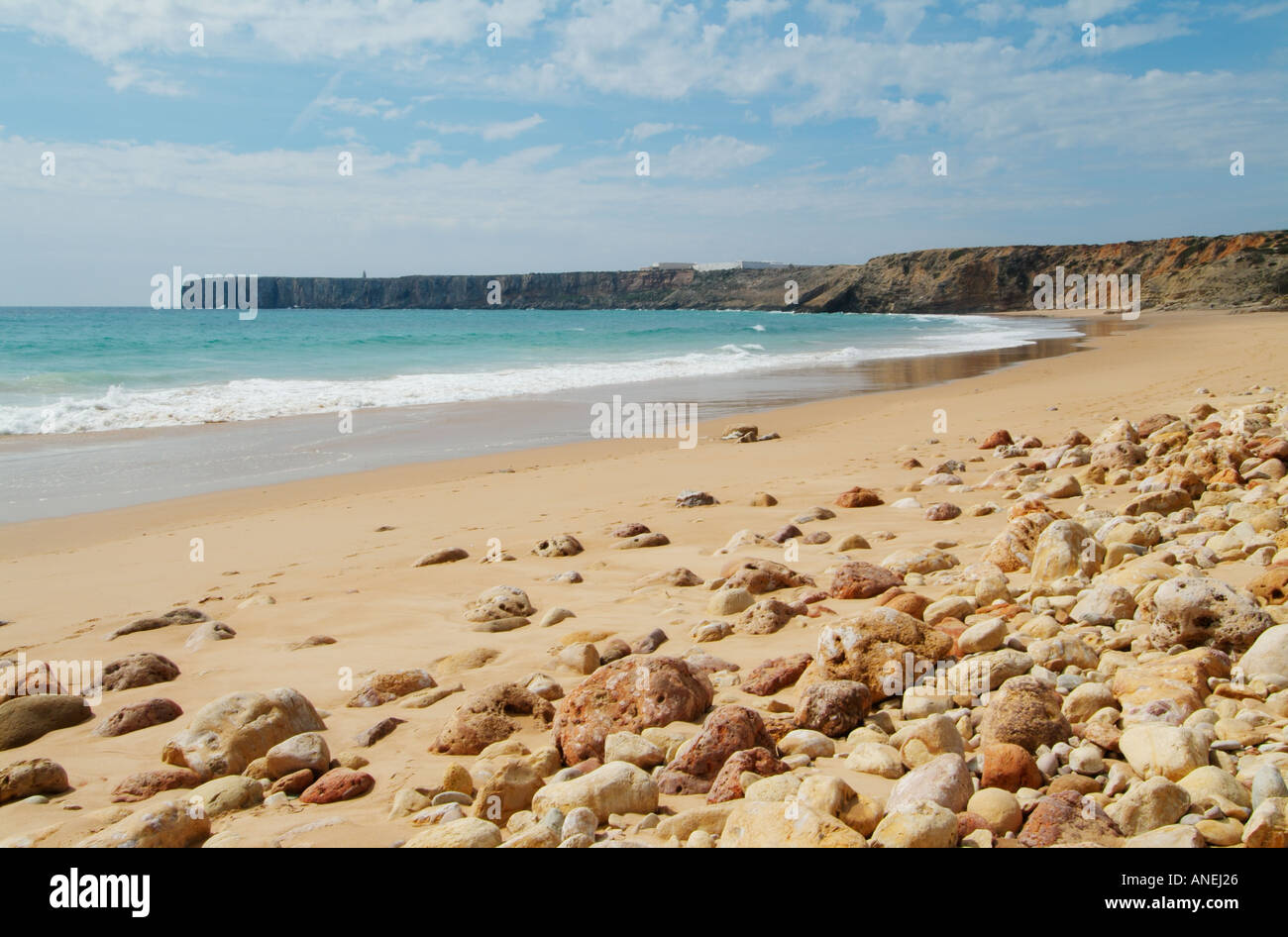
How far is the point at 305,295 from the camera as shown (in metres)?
132

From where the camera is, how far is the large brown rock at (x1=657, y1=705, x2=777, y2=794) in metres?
2.44

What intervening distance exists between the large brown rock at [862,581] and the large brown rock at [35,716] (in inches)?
127

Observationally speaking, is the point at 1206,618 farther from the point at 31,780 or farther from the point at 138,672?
the point at 138,672

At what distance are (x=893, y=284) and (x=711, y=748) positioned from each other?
97.0 meters

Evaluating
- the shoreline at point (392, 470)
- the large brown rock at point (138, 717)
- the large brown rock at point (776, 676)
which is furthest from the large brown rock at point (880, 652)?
the shoreline at point (392, 470)

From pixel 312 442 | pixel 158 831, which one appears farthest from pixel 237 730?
pixel 312 442

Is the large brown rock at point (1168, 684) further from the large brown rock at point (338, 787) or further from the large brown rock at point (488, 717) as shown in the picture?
the large brown rock at point (338, 787)

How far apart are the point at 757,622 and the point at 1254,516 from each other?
8.10 ft

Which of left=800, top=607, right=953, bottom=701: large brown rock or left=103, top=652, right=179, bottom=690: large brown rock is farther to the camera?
left=103, top=652, right=179, bottom=690: large brown rock
